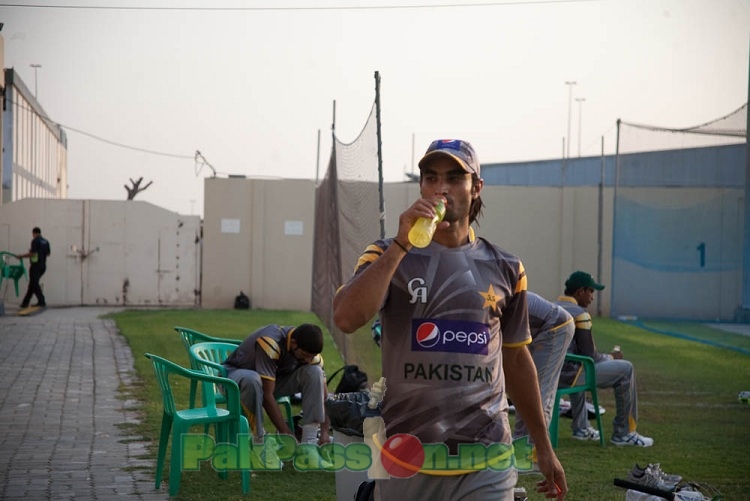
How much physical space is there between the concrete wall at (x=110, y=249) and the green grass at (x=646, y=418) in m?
5.89

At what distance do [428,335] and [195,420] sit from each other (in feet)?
13.2

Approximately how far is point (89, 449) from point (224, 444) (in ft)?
5.55

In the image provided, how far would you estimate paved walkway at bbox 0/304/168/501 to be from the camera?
24.2 feet

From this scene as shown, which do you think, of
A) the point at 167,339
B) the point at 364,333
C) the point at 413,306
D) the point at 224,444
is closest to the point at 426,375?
the point at 413,306

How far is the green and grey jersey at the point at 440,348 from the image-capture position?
3.44 metres

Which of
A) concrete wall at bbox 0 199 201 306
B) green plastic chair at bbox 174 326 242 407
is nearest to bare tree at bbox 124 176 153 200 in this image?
concrete wall at bbox 0 199 201 306

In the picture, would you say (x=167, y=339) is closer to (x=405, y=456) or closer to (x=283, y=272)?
(x=283, y=272)

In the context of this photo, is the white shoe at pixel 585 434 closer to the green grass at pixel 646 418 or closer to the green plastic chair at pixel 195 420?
the green grass at pixel 646 418

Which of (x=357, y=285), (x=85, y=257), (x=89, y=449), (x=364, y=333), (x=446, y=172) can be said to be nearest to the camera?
(x=357, y=285)

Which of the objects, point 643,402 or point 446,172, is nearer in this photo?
point 446,172

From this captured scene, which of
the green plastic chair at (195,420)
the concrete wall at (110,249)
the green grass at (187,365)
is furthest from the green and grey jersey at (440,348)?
the concrete wall at (110,249)

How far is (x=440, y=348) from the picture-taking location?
3.44 meters

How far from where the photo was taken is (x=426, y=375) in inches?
136

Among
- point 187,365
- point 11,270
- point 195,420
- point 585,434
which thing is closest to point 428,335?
point 195,420
